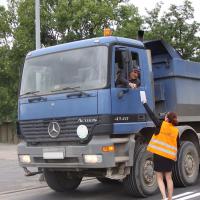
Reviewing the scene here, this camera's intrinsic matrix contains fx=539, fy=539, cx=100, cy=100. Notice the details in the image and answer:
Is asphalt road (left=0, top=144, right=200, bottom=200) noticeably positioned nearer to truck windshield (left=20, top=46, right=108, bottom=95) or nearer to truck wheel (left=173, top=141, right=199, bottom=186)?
truck wheel (left=173, top=141, right=199, bottom=186)

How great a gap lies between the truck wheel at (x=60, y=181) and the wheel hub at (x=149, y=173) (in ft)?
6.19

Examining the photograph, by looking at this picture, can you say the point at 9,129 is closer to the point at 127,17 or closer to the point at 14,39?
the point at 14,39

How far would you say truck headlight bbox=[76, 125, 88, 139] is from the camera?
9.25 meters

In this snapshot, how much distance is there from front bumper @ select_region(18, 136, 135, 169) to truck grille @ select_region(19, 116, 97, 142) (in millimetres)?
142

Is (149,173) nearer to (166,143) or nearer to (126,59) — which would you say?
(166,143)

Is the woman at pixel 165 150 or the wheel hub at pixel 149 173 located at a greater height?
the woman at pixel 165 150

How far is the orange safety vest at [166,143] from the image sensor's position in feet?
29.1

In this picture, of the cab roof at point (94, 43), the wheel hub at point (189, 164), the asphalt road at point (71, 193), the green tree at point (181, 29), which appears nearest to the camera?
the cab roof at point (94, 43)

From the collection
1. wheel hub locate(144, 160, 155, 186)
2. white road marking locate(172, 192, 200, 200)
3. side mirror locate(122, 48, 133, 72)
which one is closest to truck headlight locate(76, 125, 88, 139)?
side mirror locate(122, 48, 133, 72)

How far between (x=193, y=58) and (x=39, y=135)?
59.0 ft

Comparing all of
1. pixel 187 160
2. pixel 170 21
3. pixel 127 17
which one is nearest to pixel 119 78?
pixel 187 160

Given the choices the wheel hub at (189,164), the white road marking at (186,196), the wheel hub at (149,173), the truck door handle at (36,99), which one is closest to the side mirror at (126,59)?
the truck door handle at (36,99)

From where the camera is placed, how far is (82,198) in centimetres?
1041

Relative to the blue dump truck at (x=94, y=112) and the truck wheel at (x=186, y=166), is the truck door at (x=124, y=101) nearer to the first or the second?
the blue dump truck at (x=94, y=112)
